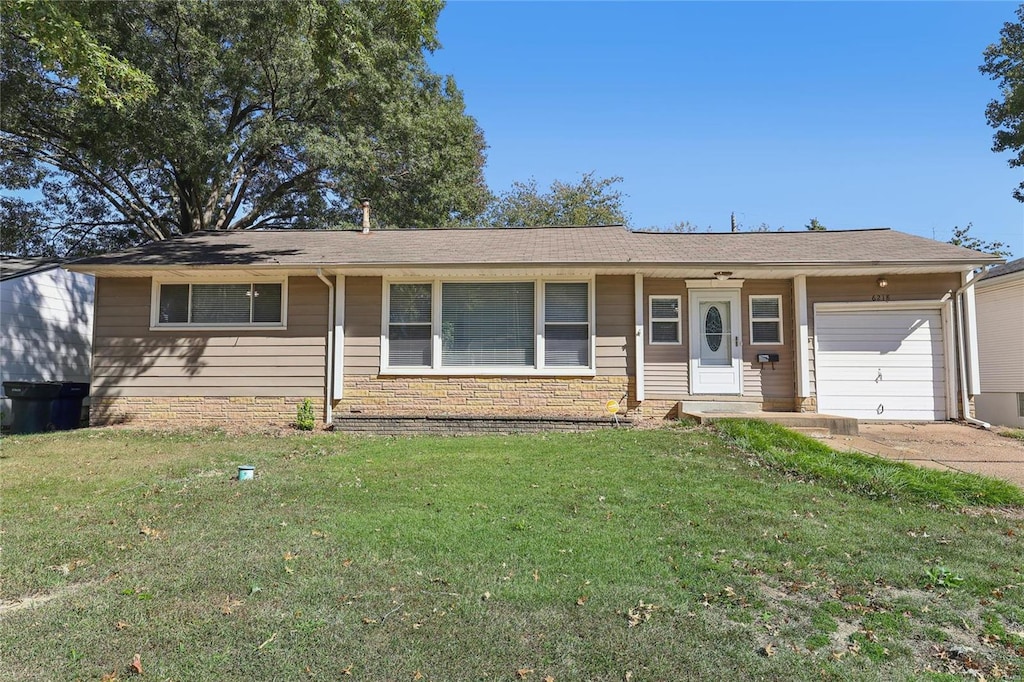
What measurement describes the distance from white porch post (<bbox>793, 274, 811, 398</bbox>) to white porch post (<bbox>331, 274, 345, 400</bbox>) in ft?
26.9

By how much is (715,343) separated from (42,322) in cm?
1420

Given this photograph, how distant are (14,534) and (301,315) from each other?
6454mm

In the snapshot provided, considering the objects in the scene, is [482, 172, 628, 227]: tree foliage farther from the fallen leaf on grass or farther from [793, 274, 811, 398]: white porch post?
the fallen leaf on grass

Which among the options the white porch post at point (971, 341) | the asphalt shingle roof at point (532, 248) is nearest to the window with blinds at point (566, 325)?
the asphalt shingle roof at point (532, 248)

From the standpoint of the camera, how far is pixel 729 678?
2.53 meters

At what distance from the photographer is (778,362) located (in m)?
10.2

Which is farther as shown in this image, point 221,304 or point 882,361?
point 221,304

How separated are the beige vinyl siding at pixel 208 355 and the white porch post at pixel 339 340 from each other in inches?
10.0

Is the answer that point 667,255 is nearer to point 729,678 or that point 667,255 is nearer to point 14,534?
point 729,678

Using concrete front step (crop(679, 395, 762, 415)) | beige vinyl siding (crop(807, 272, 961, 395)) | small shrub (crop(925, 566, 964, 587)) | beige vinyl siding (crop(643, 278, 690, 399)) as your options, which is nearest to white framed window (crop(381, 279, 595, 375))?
beige vinyl siding (crop(643, 278, 690, 399))

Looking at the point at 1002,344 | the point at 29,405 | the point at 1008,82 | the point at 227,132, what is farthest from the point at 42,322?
the point at 1008,82

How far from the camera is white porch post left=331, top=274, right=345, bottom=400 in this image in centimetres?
1020

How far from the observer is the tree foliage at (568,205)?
2847cm

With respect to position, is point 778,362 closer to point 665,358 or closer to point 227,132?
point 665,358
